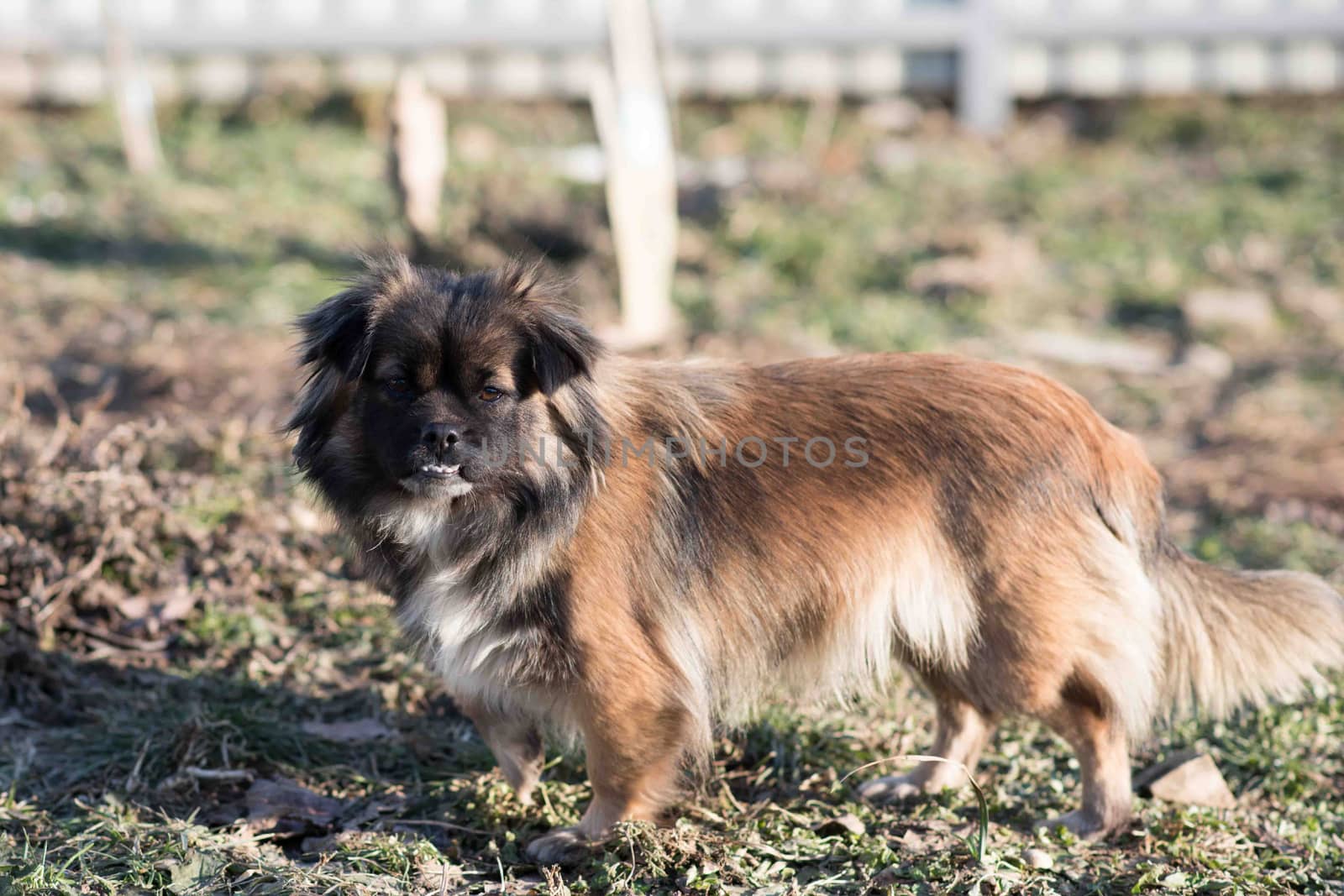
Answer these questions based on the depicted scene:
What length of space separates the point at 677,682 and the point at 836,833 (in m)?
0.73

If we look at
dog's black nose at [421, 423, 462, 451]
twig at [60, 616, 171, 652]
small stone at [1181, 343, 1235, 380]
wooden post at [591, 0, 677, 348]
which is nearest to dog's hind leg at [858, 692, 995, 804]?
dog's black nose at [421, 423, 462, 451]

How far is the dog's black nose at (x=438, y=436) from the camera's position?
330 cm

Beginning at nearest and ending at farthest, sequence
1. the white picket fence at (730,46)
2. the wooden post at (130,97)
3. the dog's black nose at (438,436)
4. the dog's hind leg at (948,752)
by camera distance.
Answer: the dog's black nose at (438,436) → the dog's hind leg at (948,752) → the wooden post at (130,97) → the white picket fence at (730,46)

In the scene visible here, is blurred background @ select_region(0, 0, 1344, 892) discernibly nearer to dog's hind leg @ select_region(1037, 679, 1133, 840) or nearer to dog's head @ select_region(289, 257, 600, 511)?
dog's hind leg @ select_region(1037, 679, 1133, 840)

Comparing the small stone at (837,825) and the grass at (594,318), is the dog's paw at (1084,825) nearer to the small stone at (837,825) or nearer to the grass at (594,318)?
the grass at (594,318)

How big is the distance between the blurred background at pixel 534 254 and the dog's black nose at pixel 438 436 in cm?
109

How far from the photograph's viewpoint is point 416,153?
8922mm

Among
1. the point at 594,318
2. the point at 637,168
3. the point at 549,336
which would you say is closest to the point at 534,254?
the point at 594,318

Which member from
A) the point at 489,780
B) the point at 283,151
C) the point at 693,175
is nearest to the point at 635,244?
the point at 693,175

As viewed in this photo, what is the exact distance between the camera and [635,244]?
7902 mm

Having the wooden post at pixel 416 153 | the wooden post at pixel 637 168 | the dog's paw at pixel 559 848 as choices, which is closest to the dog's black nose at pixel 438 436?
the dog's paw at pixel 559 848

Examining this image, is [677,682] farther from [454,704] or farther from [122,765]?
[122,765]

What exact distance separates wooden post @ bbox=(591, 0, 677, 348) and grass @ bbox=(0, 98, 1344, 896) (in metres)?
0.44

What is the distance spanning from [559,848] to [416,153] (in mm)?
6260
